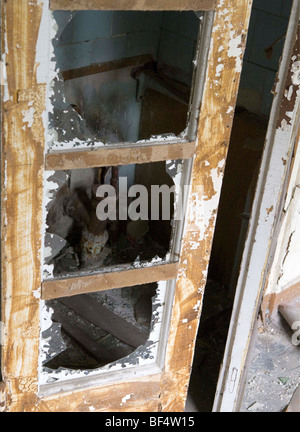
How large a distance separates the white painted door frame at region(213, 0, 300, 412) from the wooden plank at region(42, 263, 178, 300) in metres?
0.39

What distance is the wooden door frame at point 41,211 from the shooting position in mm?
1613

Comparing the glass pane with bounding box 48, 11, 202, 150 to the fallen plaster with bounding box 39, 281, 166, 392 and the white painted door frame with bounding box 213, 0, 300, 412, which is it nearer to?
the white painted door frame with bounding box 213, 0, 300, 412

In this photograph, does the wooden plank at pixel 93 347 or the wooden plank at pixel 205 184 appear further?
the wooden plank at pixel 93 347

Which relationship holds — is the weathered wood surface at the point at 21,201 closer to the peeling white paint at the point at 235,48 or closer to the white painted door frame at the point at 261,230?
the peeling white paint at the point at 235,48

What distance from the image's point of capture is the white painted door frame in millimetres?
2064

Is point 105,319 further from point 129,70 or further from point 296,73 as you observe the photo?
point 296,73

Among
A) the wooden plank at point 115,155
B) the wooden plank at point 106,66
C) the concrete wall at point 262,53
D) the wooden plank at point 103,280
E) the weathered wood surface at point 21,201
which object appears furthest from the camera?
the wooden plank at point 106,66

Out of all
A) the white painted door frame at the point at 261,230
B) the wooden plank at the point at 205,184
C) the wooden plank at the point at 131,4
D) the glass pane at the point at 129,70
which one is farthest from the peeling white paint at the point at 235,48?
the glass pane at the point at 129,70

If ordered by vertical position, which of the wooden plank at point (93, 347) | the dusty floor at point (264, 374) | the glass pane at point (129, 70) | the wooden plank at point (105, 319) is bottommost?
the dusty floor at point (264, 374)

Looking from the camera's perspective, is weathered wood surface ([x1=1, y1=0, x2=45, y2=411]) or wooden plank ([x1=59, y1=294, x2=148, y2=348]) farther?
wooden plank ([x1=59, y1=294, x2=148, y2=348])

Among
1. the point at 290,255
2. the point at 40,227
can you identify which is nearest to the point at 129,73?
the point at 290,255

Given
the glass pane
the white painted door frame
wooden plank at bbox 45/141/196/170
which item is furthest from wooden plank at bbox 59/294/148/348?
wooden plank at bbox 45/141/196/170

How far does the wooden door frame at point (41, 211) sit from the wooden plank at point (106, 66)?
1706 millimetres

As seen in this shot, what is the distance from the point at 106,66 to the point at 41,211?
205 centimetres
